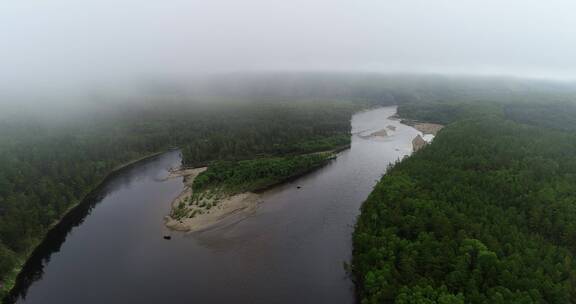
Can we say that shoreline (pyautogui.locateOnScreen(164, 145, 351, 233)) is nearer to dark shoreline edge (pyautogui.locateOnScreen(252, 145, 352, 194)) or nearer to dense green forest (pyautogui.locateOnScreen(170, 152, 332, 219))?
dark shoreline edge (pyautogui.locateOnScreen(252, 145, 352, 194))

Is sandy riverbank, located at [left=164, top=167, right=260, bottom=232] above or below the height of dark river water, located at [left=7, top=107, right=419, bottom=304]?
above

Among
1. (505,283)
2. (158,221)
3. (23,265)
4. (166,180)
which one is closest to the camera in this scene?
(505,283)

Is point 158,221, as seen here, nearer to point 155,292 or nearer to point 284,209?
point 155,292

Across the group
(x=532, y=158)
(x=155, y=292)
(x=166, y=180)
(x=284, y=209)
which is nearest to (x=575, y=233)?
(x=532, y=158)

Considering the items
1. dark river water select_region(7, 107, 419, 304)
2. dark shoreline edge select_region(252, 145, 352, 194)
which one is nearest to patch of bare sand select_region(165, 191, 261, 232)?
dark river water select_region(7, 107, 419, 304)

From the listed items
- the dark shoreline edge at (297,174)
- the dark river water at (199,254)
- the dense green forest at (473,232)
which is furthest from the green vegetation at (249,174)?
the dense green forest at (473,232)

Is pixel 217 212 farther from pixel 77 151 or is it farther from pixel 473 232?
pixel 77 151
